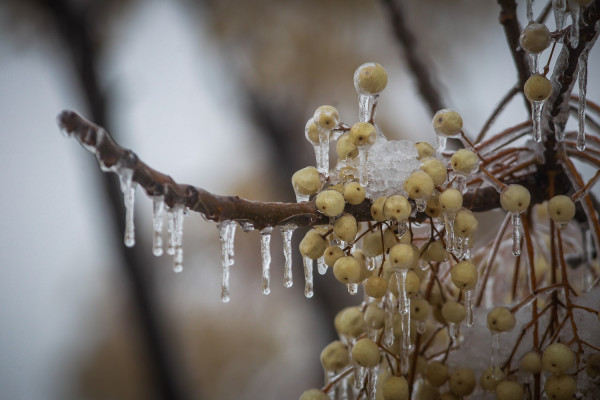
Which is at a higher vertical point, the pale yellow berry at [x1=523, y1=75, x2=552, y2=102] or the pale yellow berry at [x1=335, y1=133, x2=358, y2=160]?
the pale yellow berry at [x1=523, y1=75, x2=552, y2=102]

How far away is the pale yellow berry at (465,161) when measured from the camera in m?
0.43

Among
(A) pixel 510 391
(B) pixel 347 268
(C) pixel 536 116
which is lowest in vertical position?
(A) pixel 510 391

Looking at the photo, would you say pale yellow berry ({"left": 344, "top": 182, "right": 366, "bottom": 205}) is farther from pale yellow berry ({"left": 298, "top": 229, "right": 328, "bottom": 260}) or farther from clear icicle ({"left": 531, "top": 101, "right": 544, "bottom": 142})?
clear icicle ({"left": 531, "top": 101, "right": 544, "bottom": 142})

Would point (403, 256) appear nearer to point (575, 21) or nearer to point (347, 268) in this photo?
point (347, 268)

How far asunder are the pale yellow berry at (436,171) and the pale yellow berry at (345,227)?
7 cm

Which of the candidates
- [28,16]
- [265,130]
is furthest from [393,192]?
[28,16]

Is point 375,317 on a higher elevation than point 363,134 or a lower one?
lower

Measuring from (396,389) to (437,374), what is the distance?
0.07 m

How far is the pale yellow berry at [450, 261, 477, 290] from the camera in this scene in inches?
18.0

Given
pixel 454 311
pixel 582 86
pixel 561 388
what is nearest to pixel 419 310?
pixel 454 311

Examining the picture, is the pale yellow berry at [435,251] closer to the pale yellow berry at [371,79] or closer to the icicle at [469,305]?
the icicle at [469,305]

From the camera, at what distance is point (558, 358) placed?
1.53 ft

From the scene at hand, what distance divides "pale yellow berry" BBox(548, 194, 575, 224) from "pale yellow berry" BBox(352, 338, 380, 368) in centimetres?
20

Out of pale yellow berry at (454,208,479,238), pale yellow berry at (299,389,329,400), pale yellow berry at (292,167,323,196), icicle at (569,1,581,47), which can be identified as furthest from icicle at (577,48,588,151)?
pale yellow berry at (299,389,329,400)
